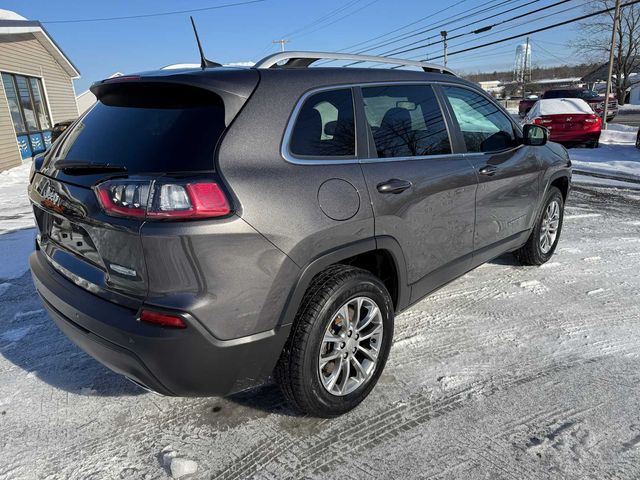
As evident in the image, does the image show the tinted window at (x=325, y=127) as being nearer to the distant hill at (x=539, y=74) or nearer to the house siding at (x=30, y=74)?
the house siding at (x=30, y=74)

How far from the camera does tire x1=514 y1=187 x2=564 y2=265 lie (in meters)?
4.30

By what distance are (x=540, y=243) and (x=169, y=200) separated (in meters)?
3.76

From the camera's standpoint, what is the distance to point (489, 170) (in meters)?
3.35

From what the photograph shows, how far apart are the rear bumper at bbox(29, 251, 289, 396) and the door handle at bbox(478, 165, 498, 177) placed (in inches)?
76.9

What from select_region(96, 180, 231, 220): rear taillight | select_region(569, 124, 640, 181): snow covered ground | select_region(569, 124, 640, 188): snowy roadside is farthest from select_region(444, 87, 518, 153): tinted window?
select_region(569, 124, 640, 181): snow covered ground

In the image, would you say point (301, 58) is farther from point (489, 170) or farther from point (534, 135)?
point (534, 135)

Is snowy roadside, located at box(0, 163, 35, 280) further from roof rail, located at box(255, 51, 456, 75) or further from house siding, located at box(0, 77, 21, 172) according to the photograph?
roof rail, located at box(255, 51, 456, 75)

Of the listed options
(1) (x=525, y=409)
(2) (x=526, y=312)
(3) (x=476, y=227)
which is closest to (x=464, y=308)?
(2) (x=526, y=312)

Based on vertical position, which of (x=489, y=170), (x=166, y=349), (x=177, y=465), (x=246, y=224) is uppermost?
(x=246, y=224)

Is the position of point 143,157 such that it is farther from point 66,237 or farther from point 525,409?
point 525,409

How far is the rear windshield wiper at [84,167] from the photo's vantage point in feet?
6.66

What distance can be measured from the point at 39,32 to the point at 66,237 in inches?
682

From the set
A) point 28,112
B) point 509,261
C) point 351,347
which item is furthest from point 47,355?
point 28,112

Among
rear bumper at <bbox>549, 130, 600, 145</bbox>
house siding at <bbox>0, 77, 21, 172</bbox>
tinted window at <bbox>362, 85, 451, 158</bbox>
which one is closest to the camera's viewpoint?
tinted window at <bbox>362, 85, 451, 158</bbox>
